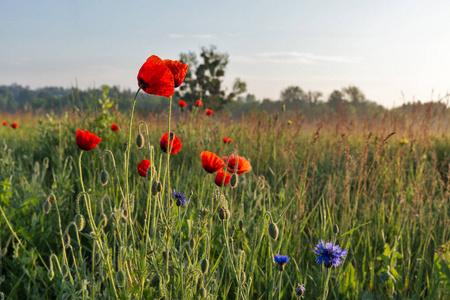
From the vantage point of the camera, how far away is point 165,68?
42.7 inches

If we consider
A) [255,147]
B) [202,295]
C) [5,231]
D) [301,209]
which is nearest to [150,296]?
[202,295]

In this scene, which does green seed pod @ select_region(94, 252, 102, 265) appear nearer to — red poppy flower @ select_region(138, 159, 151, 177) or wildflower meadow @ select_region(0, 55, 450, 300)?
wildflower meadow @ select_region(0, 55, 450, 300)

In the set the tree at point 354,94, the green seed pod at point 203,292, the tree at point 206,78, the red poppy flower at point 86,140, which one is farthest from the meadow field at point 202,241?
the tree at point 354,94

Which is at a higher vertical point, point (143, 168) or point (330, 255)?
point (143, 168)

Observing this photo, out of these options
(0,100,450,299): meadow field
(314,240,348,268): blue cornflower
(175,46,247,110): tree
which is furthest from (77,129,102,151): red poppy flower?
(175,46,247,110): tree

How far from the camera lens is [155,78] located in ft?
3.56

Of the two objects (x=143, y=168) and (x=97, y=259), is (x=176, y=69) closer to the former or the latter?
(x=143, y=168)

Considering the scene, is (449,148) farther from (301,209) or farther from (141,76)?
(141,76)

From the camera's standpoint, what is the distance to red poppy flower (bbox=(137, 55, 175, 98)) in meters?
1.08

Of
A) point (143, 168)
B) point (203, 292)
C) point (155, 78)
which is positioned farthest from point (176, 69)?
point (203, 292)

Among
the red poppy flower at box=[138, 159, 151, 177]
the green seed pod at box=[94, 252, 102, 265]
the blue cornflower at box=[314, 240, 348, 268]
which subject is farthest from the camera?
the red poppy flower at box=[138, 159, 151, 177]

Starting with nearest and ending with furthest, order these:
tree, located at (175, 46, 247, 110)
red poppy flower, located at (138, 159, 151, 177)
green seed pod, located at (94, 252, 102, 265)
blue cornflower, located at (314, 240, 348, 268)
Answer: blue cornflower, located at (314, 240, 348, 268) < green seed pod, located at (94, 252, 102, 265) < red poppy flower, located at (138, 159, 151, 177) < tree, located at (175, 46, 247, 110)

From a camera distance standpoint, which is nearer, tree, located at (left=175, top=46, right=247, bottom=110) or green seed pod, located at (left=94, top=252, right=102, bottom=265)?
green seed pod, located at (left=94, top=252, right=102, bottom=265)

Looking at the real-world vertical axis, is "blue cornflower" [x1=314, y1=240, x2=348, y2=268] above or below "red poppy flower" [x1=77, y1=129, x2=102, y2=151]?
below
